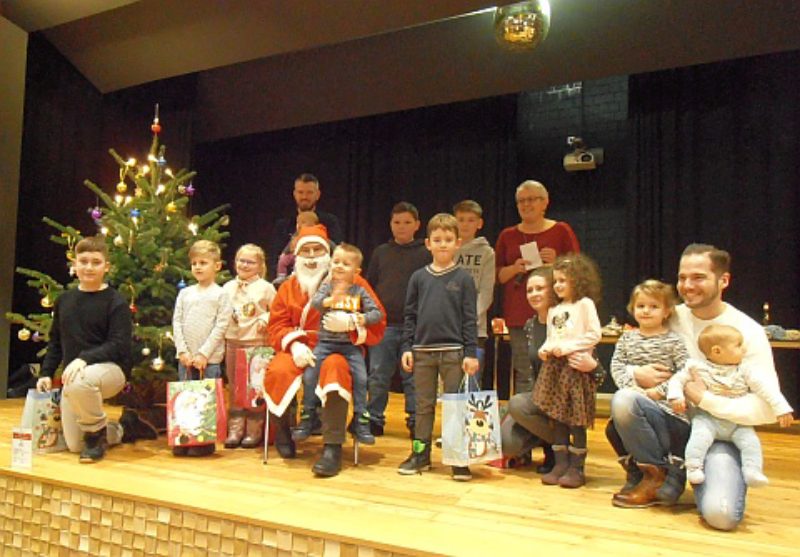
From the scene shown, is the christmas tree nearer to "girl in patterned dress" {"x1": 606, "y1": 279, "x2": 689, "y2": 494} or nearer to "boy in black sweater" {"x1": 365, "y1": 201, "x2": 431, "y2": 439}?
"boy in black sweater" {"x1": 365, "y1": 201, "x2": 431, "y2": 439}

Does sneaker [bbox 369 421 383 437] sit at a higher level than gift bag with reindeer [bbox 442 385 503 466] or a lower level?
lower

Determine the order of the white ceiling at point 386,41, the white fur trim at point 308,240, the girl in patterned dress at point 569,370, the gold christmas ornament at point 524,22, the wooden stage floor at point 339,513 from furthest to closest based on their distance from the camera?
the white ceiling at point 386,41 < the gold christmas ornament at point 524,22 < the white fur trim at point 308,240 < the girl in patterned dress at point 569,370 < the wooden stage floor at point 339,513

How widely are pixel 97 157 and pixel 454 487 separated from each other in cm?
551

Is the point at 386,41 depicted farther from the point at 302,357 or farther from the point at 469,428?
the point at 469,428

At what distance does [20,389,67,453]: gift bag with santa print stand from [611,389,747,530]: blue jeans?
2.71m

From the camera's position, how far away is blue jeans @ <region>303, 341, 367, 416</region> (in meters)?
3.07

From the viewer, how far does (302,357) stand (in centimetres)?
304

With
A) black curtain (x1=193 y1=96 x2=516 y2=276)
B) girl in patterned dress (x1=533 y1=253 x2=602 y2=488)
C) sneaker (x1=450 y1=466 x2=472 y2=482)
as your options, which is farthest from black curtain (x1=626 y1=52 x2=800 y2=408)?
sneaker (x1=450 y1=466 x2=472 y2=482)

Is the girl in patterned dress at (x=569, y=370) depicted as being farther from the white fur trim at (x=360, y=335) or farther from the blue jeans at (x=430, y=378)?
the white fur trim at (x=360, y=335)

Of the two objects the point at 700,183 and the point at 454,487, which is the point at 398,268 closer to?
the point at 454,487

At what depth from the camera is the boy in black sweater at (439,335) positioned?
296 cm

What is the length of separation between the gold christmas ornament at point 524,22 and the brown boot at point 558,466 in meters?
3.29

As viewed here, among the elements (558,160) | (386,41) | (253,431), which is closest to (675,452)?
(253,431)

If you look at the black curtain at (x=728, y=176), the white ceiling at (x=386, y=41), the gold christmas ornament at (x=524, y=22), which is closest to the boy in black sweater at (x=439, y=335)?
the white ceiling at (x=386, y=41)
